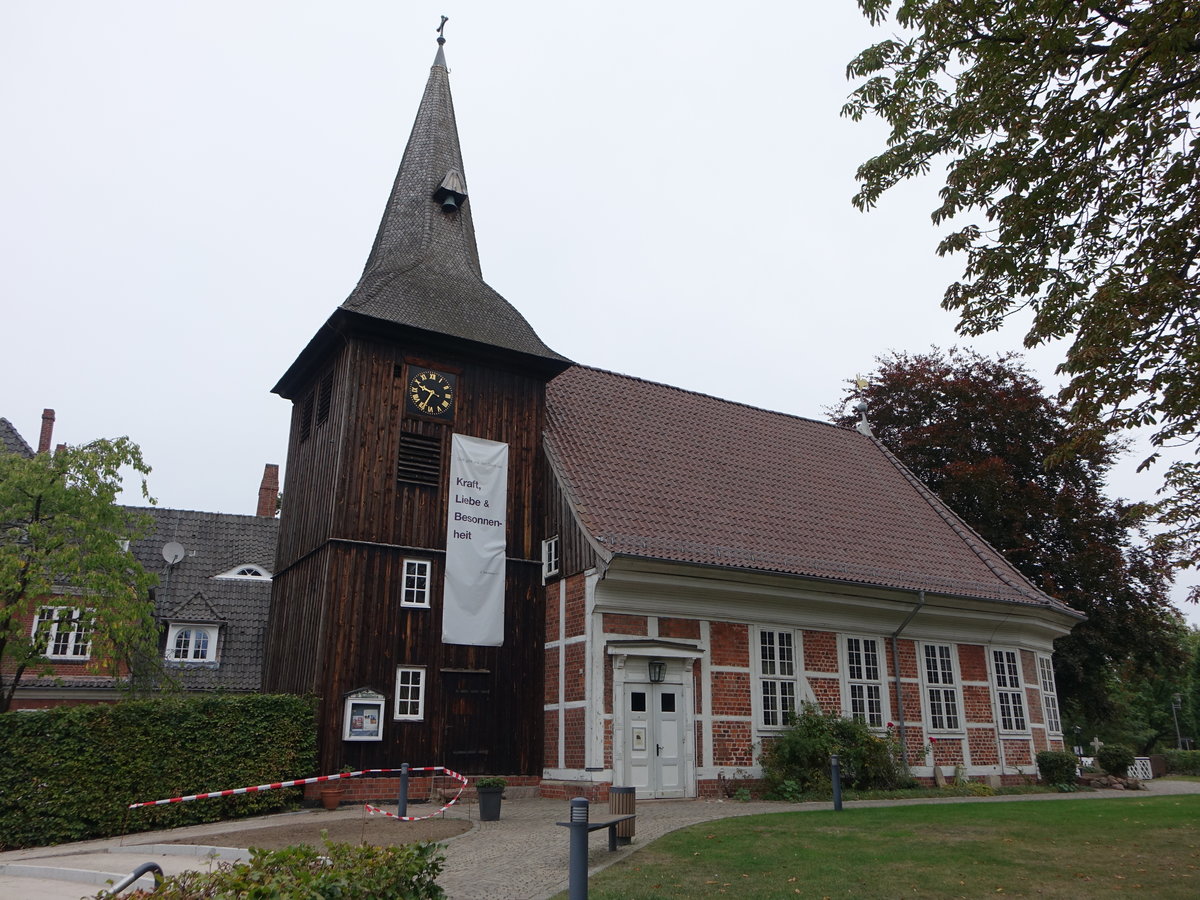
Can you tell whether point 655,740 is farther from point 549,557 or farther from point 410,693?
point 410,693

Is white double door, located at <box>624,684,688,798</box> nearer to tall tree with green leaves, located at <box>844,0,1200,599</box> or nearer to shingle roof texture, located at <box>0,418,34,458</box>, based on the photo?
tall tree with green leaves, located at <box>844,0,1200,599</box>

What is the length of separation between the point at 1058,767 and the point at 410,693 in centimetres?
1470

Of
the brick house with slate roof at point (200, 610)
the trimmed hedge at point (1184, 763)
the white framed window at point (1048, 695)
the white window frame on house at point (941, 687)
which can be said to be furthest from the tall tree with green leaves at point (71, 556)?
the trimmed hedge at point (1184, 763)

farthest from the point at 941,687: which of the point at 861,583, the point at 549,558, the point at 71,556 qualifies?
the point at 71,556

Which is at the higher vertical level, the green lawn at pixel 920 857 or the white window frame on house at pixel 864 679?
the white window frame on house at pixel 864 679

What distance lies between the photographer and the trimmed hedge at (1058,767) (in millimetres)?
20844

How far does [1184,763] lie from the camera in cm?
3728

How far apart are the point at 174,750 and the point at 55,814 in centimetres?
177

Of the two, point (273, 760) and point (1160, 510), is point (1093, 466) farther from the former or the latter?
point (273, 760)

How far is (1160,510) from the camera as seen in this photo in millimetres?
12648

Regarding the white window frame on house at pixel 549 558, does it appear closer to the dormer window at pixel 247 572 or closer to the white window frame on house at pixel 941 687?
the white window frame on house at pixel 941 687

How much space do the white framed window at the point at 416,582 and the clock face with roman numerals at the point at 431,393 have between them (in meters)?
3.08

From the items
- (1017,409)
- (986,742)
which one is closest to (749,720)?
(986,742)

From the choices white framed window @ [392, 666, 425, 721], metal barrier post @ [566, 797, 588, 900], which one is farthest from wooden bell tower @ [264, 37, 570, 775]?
metal barrier post @ [566, 797, 588, 900]
